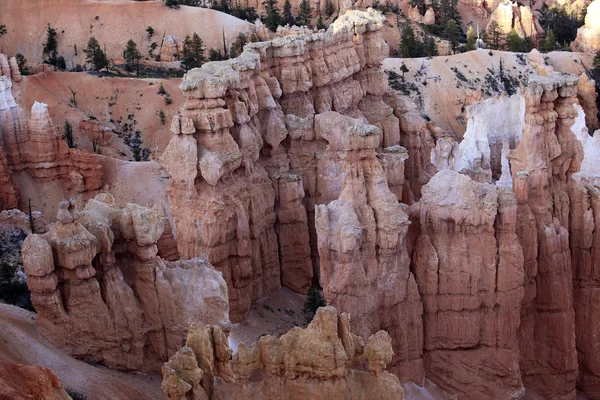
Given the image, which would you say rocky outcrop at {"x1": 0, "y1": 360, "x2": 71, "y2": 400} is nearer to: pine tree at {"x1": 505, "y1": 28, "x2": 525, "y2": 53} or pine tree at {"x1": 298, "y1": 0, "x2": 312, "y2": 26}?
pine tree at {"x1": 505, "y1": 28, "x2": 525, "y2": 53}

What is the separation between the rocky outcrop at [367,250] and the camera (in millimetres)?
24828

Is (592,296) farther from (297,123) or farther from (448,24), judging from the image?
(448,24)

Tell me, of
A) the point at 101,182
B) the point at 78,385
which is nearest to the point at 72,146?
the point at 101,182

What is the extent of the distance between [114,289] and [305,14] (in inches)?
2877

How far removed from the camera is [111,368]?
21.4 metres

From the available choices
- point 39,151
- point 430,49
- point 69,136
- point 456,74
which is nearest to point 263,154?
point 39,151

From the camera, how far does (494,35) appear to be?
91062mm

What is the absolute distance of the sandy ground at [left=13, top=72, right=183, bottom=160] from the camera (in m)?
60.3

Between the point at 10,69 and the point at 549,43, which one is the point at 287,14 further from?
the point at 10,69

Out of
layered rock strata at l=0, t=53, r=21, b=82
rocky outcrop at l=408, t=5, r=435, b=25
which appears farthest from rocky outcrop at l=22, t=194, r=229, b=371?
rocky outcrop at l=408, t=5, r=435, b=25

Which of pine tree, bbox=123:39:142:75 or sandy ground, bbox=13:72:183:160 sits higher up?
pine tree, bbox=123:39:142:75

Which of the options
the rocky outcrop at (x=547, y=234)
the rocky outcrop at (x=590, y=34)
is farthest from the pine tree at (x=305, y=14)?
the rocky outcrop at (x=547, y=234)

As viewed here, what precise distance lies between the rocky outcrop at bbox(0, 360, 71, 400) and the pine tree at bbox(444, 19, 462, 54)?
7605cm

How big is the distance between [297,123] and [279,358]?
17.1 meters
